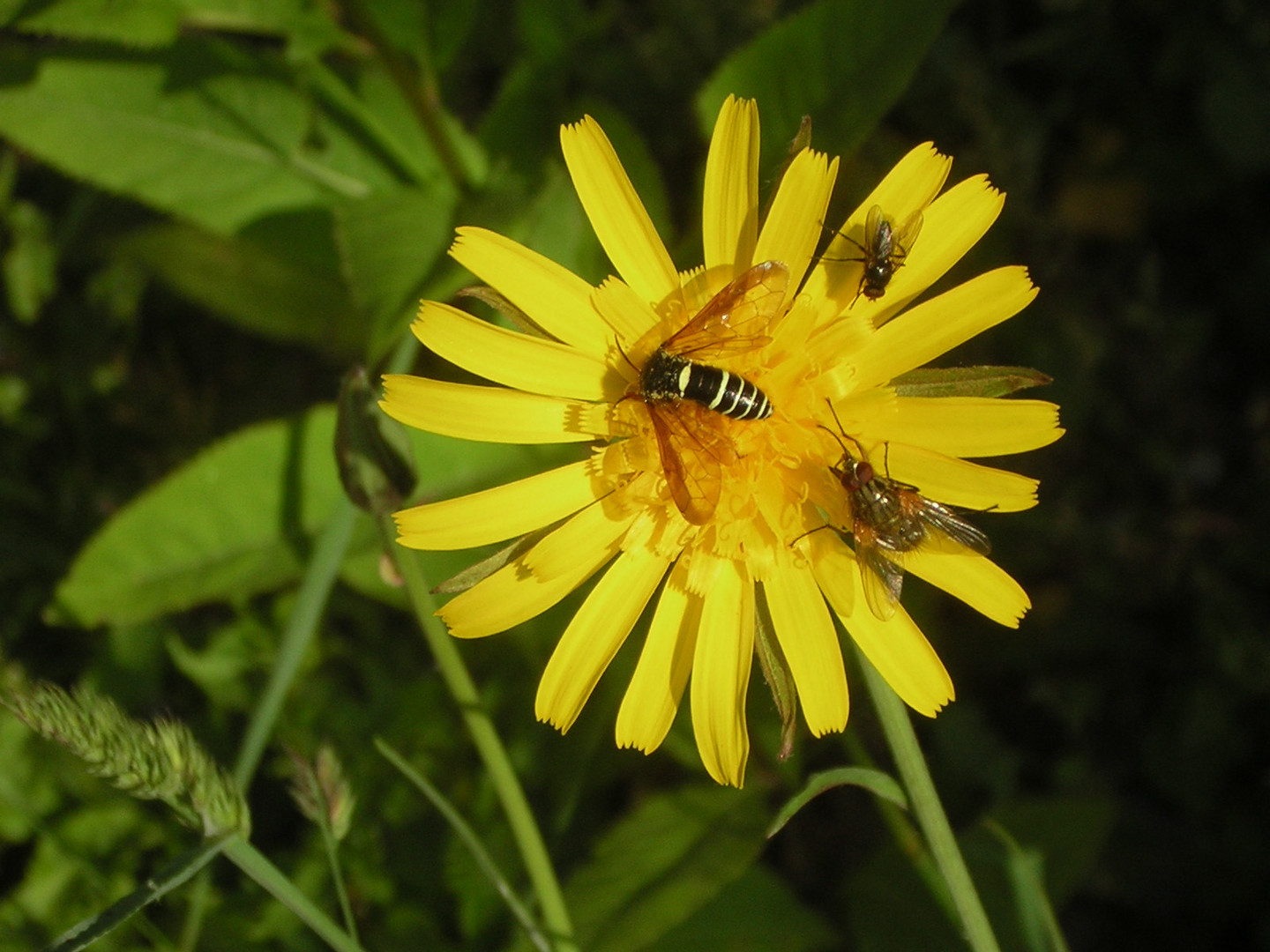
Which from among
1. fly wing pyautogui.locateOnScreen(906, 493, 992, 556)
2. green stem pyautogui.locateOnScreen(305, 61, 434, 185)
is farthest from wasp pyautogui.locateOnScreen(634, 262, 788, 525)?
green stem pyautogui.locateOnScreen(305, 61, 434, 185)

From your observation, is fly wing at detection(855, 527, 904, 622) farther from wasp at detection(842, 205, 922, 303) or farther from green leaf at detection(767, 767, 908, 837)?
wasp at detection(842, 205, 922, 303)

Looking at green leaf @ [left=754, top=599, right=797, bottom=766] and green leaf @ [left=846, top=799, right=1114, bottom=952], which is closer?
green leaf @ [left=754, top=599, right=797, bottom=766]

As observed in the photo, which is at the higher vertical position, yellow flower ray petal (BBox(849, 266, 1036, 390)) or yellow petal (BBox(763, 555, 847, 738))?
yellow flower ray petal (BBox(849, 266, 1036, 390))

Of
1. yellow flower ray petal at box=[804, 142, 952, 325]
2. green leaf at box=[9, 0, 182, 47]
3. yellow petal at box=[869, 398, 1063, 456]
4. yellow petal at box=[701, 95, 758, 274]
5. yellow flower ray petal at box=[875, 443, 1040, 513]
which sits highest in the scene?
yellow flower ray petal at box=[804, 142, 952, 325]

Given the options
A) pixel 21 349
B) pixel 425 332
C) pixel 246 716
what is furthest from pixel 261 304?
pixel 425 332

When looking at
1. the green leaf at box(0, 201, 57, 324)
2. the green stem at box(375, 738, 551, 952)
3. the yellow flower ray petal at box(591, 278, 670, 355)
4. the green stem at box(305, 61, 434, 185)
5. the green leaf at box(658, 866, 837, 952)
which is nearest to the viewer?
the green stem at box(375, 738, 551, 952)

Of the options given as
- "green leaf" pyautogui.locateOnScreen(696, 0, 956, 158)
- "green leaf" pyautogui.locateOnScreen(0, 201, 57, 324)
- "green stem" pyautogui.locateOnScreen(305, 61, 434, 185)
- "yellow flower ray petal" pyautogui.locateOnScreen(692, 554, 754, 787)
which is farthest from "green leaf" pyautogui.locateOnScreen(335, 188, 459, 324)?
"green leaf" pyautogui.locateOnScreen(0, 201, 57, 324)

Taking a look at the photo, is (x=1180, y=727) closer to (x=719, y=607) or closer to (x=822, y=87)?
(x=719, y=607)

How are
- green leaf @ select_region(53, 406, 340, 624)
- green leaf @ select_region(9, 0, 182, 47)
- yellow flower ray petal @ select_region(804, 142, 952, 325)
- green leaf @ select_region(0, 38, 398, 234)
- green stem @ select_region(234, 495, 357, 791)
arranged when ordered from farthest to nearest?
green leaf @ select_region(0, 38, 398, 234)
green leaf @ select_region(53, 406, 340, 624)
green leaf @ select_region(9, 0, 182, 47)
green stem @ select_region(234, 495, 357, 791)
yellow flower ray petal @ select_region(804, 142, 952, 325)
